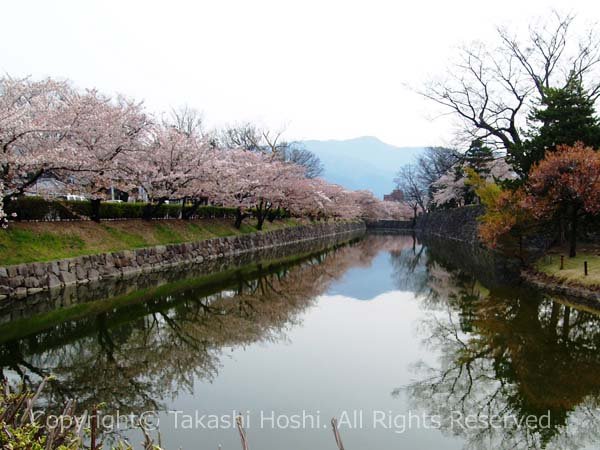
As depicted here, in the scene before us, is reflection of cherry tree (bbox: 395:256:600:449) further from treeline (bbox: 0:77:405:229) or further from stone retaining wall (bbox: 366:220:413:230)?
stone retaining wall (bbox: 366:220:413:230)

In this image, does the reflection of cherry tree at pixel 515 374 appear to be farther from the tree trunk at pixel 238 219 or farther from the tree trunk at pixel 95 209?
the tree trunk at pixel 238 219

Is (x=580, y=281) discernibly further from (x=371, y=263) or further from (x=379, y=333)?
(x=371, y=263)

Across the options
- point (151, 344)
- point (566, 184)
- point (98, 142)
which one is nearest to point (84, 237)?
point (98, 142)

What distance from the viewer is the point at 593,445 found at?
5258 mm

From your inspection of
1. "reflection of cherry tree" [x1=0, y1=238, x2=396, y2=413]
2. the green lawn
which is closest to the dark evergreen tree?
→ the green lawn

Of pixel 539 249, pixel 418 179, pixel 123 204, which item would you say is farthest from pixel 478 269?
pixel 418 179

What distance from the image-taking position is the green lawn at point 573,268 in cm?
1390

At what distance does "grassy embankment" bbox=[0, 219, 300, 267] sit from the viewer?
555 inches

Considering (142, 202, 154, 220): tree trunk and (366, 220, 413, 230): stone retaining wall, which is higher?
(142, 202, 154, 220): tree trunk

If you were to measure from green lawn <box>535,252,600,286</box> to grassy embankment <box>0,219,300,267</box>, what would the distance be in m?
16.2

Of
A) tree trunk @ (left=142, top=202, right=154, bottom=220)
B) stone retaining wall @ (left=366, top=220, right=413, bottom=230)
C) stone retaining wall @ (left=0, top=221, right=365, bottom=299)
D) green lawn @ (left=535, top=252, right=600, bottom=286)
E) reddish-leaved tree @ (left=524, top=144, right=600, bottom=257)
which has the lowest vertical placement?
stone retaining wall @ (left=366, top=220, right=413, bottom=230)

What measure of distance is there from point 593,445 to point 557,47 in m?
23.4

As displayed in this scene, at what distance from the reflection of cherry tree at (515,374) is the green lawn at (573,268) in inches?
82.6

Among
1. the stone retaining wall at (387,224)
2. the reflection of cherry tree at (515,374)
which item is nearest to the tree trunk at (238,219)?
the reflection of cherry tree at (515,374)
